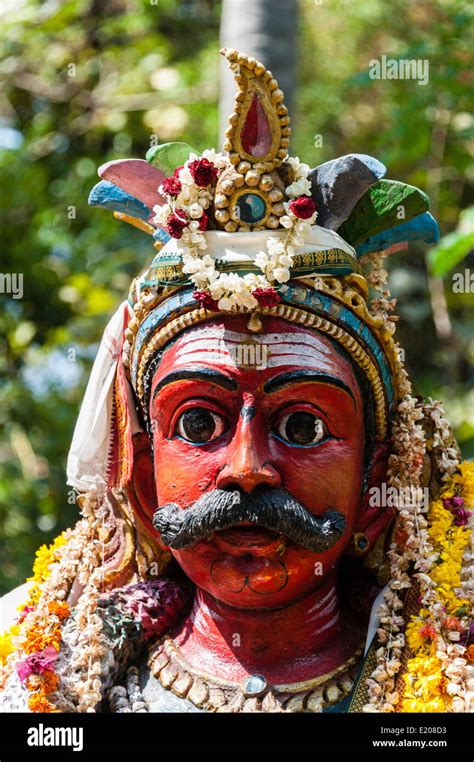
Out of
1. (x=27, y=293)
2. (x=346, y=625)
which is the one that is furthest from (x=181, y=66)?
(x=346, y=625)

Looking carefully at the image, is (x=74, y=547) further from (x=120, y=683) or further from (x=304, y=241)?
(x=304, y=241)

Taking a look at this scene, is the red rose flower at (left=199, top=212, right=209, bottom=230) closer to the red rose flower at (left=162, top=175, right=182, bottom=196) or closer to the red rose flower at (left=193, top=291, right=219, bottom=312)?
the red rose flower at (left=162, top=175, right=182, bottom=196)

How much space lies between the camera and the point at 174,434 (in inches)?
160

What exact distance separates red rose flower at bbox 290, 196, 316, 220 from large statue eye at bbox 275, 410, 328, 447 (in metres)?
0.68

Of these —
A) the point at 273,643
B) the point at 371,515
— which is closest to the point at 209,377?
the point at 371,515

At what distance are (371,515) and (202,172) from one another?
4.62ft

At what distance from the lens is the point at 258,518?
3.72 m

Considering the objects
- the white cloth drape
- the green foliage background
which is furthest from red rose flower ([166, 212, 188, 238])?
the green foliage background

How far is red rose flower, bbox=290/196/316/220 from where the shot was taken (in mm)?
3930

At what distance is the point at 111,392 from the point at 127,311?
12.6 inches

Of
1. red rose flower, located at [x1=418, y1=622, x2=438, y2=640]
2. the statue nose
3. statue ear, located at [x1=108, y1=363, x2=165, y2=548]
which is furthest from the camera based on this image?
statue ear, located at [x1=108, y1=363, x2=165, y2=548]

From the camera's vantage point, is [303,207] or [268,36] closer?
[303,207]

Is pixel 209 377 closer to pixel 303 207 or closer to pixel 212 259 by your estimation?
pixel 212 259

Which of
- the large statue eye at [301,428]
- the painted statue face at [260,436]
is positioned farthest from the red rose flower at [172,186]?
the large statue eye at [301,428]
